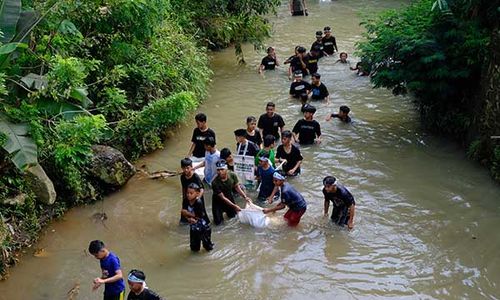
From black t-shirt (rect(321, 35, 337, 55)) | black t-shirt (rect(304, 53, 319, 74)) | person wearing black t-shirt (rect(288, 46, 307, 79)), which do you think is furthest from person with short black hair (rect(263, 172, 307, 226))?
black t-shirt (rect(321, 35, 337, 55))

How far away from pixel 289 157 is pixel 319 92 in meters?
5.03

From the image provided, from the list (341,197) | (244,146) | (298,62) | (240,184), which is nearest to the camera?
(341,197)

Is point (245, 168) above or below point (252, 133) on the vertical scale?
below

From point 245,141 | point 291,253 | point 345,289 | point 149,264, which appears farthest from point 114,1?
point 345,289

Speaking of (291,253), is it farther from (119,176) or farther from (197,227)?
(119,176)

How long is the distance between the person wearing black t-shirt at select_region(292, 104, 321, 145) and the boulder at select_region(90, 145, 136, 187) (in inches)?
153

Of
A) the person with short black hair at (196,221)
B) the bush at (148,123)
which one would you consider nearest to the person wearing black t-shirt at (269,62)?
the bush at (148,123)

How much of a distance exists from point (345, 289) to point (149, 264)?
3.02 m

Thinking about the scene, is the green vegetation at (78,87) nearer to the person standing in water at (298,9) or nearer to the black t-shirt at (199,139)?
the black t-shirt at (199,139)

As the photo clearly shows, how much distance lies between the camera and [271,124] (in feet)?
41.1

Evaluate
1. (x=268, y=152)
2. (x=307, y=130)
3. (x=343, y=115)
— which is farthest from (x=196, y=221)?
(x=343, y=115)

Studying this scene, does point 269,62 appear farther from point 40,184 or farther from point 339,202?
point 40,184

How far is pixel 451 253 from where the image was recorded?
8984 mm

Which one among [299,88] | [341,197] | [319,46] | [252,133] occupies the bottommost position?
[341,197]
